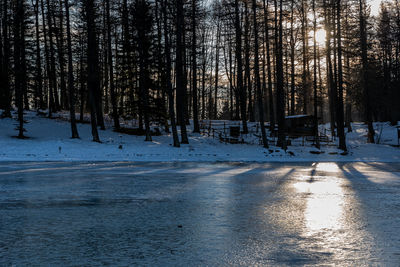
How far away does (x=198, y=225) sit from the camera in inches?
210

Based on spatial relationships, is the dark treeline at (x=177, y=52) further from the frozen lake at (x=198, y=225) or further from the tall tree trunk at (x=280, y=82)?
the frozen lake at (x=198, y=225)

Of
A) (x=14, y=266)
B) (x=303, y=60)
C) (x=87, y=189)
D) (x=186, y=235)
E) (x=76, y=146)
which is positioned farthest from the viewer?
(x=303, y=60)

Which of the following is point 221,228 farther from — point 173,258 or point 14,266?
point 14,266

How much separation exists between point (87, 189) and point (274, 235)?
5688 millimetres

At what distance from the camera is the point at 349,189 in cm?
930

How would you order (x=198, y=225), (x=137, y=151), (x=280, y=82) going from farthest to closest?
(x=280, y=82), (x=137, y=151), (x=198, y=225)

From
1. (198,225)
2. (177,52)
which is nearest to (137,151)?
(177,52)

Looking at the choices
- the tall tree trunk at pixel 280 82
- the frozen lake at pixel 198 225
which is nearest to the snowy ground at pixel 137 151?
the tall tree trunk at pixel 280 82

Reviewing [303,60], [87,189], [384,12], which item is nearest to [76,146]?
[87,189]

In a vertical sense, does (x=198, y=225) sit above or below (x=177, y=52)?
below

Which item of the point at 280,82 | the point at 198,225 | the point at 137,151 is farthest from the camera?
the point at 280,82

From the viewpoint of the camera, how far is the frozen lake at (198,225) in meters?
3.86

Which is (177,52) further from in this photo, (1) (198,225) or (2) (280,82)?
(1) (198,225)

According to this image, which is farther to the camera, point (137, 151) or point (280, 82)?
point (280, 82)
